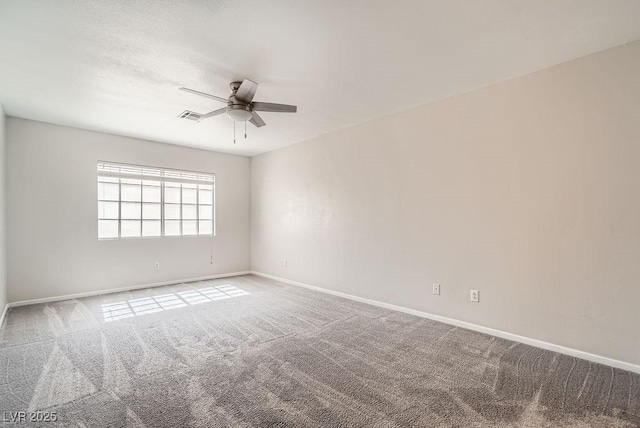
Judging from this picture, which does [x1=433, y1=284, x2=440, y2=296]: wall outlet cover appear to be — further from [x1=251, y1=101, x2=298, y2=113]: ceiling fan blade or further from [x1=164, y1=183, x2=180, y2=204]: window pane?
[x1=164, y1=183, x2=180, y2=204]: window pane

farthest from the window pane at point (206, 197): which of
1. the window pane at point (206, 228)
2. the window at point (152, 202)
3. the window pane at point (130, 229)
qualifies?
the window pane at point (130, 229)

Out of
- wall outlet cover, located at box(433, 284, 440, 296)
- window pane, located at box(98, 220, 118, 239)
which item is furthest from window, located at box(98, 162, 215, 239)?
wall outlet cover, located at box(433, 284, 440, 296)

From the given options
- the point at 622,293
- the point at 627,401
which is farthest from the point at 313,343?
the point at 622,293

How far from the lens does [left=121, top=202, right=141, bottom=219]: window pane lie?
5012 mm

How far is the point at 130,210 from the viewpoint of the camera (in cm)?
507

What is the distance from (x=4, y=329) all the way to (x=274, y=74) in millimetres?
3948

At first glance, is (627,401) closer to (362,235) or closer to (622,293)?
(622,293)

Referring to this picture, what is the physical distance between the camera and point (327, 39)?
2277 millimetres

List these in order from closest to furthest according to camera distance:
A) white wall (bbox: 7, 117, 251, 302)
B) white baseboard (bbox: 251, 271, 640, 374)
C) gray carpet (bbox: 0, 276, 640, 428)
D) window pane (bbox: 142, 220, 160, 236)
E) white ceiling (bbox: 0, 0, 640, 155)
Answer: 1. gray carpet (bbox: 0, 276, 640, 428)
2. white ceiling (bbox: 0, 0, 640, 155)
3. white baseboard (bbox: 251, 271, 640, 374)
4. white wall (bbox: 7, 117, 251, 302)
5. window pane (bbox: 142, 220, 160, 236)

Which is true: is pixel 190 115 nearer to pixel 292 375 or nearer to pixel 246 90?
pixel 246 90

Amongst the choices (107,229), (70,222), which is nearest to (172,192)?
(107,229)

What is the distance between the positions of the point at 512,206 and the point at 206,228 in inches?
206

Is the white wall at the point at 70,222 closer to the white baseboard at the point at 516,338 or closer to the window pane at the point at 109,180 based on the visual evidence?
the window pane at the point at 109,180

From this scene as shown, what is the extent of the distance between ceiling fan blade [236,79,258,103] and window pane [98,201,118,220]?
11.5ft
